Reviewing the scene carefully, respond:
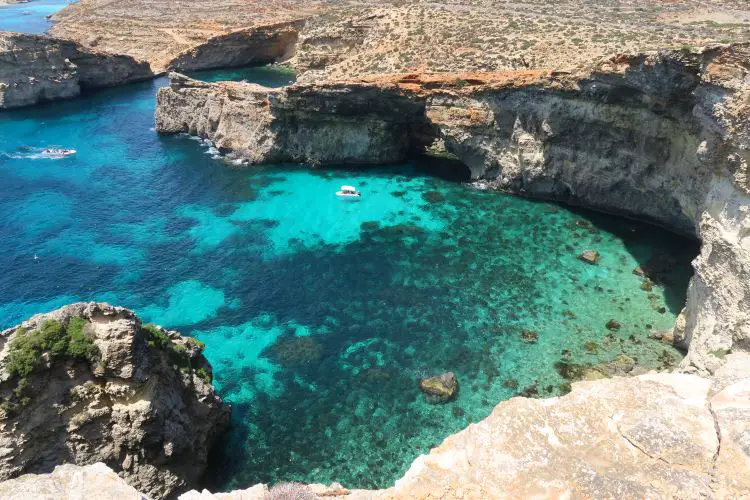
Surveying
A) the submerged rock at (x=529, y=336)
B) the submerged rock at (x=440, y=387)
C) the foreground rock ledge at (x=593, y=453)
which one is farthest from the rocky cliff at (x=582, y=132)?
the foreground rock ledge at (x=593, y=453)

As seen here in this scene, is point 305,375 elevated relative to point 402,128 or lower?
lower

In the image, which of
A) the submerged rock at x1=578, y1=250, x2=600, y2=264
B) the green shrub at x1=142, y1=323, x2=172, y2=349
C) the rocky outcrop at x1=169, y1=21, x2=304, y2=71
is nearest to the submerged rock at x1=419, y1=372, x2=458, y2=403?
the green shrub at x1=142, y1=323, x2=172, y2=349

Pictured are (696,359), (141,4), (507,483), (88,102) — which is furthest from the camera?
(141,4)

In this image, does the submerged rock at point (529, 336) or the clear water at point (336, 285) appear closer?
the clear water at point (336, 285)

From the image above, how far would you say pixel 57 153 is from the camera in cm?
6141

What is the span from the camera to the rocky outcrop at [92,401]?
19188 mm

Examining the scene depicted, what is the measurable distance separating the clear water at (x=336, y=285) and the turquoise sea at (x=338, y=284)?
5.4 inches

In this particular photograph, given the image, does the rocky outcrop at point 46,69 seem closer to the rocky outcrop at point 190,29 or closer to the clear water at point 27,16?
the rocky outcrop at point 190,29

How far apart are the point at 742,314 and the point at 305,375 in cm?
2201

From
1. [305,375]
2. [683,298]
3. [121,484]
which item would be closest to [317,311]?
[305,375]

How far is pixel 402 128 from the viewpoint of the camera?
56.0 metres

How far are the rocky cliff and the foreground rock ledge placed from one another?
11877 mm

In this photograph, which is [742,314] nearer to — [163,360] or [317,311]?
[317,311]

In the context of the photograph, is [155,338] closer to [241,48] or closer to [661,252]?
[661,252]
